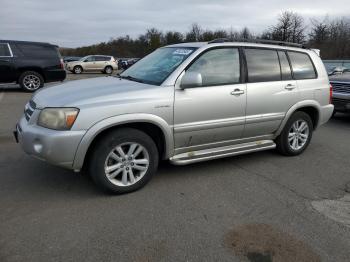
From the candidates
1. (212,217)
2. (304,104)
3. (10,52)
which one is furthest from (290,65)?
(10,52)

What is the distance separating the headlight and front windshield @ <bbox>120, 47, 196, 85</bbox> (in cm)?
114

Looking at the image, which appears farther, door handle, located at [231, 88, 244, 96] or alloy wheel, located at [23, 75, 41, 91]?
alloy wheel, located at [23, 75, 41, 91]

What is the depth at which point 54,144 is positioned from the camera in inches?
144

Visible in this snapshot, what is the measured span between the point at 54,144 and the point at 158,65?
6.09 feet

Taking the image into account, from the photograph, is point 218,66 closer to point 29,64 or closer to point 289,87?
point 289,87

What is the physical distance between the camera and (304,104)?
559 cm

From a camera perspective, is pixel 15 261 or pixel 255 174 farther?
pixel 255 174

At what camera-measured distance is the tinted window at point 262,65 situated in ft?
16.4

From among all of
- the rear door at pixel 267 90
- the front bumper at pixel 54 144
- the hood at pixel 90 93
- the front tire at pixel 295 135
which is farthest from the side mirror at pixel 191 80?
the front tire at pixel 295 135

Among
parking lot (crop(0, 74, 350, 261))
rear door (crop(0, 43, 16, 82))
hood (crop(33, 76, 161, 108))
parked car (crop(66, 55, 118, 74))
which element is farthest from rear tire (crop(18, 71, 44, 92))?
parked car (crop(66, 55, 118, 74))

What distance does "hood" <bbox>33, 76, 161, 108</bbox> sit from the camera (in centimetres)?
384

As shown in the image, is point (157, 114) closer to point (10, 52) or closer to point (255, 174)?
point (255, 174)

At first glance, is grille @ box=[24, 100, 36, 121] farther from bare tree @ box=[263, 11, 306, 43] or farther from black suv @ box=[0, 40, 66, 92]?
bare tree @ box=[263, 11, 306, 43]

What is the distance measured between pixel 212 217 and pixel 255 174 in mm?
1508
